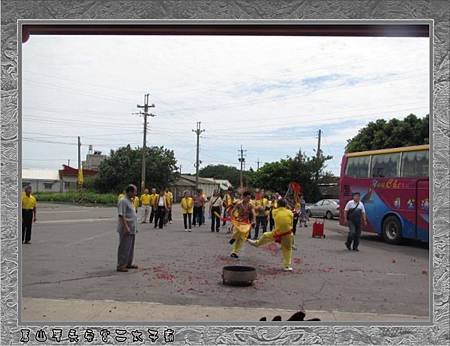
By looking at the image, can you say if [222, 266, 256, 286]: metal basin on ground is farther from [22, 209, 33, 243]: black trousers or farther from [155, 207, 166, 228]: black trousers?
[155, 207, 166, 228]: black trousers

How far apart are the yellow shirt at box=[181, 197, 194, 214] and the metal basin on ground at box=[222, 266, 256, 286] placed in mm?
9420

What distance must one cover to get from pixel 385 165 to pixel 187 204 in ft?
22.7

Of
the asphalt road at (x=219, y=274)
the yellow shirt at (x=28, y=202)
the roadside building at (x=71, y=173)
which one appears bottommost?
the asphalt road at (x=219, y=274)

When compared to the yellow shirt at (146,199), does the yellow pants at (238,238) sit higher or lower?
lower

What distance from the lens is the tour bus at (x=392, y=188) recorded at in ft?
43.4

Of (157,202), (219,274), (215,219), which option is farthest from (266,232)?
(157,202)

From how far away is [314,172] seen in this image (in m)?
19.0

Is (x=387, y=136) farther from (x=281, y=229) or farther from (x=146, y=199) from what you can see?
(x=281, y=229)

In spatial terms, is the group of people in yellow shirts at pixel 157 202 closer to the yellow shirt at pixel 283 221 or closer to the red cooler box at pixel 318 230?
the red cooler box at pixel 318 230

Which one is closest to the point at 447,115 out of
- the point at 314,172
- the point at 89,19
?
the point at 89,19

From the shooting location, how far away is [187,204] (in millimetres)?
17297

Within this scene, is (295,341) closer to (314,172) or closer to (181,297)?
(181,297)

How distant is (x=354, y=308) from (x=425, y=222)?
718 centimetres

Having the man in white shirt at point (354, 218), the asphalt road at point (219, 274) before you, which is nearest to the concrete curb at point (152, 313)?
the asphalt road at point (219, 274)
